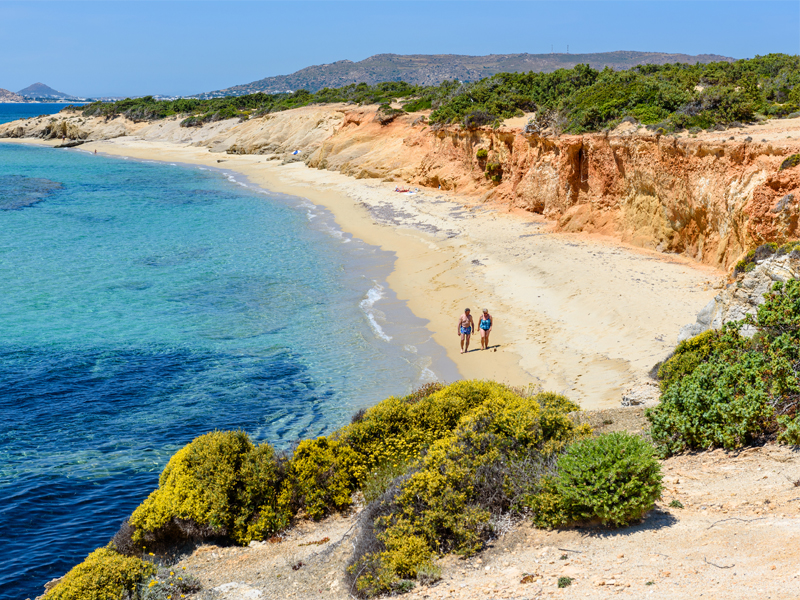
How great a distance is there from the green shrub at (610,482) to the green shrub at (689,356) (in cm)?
447

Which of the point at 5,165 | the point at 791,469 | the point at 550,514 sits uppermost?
the point at 5,165

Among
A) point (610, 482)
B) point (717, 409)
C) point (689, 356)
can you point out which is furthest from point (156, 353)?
point (717, 409)

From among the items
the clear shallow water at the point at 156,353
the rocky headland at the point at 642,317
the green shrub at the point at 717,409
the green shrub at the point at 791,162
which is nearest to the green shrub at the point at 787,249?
the rocky headland at the point at 642,317

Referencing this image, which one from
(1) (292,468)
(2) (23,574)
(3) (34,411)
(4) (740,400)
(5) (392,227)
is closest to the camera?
(4) (740,400)

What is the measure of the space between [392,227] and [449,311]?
12563 millimetres

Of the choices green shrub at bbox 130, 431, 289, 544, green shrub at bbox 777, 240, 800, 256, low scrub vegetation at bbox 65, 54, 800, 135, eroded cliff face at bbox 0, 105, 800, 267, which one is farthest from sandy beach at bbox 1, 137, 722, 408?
green shrub at bbox 130, 431, 289, 544

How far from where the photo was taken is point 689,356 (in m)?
11.4

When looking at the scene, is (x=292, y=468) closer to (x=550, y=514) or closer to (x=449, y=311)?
(x=550, y=514)

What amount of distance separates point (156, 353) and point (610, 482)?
45.2 feet

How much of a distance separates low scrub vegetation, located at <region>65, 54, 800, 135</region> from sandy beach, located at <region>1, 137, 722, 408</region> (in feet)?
15.7

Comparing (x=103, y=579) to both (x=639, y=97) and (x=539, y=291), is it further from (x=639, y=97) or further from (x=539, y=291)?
(x=639, y=97)

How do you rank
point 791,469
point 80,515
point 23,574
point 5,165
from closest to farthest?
point 791,469, point 23,574, point 80,515, point 5,165

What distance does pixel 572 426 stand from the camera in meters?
8.88

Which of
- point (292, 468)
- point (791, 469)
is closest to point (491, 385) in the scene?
point (292, 468)
